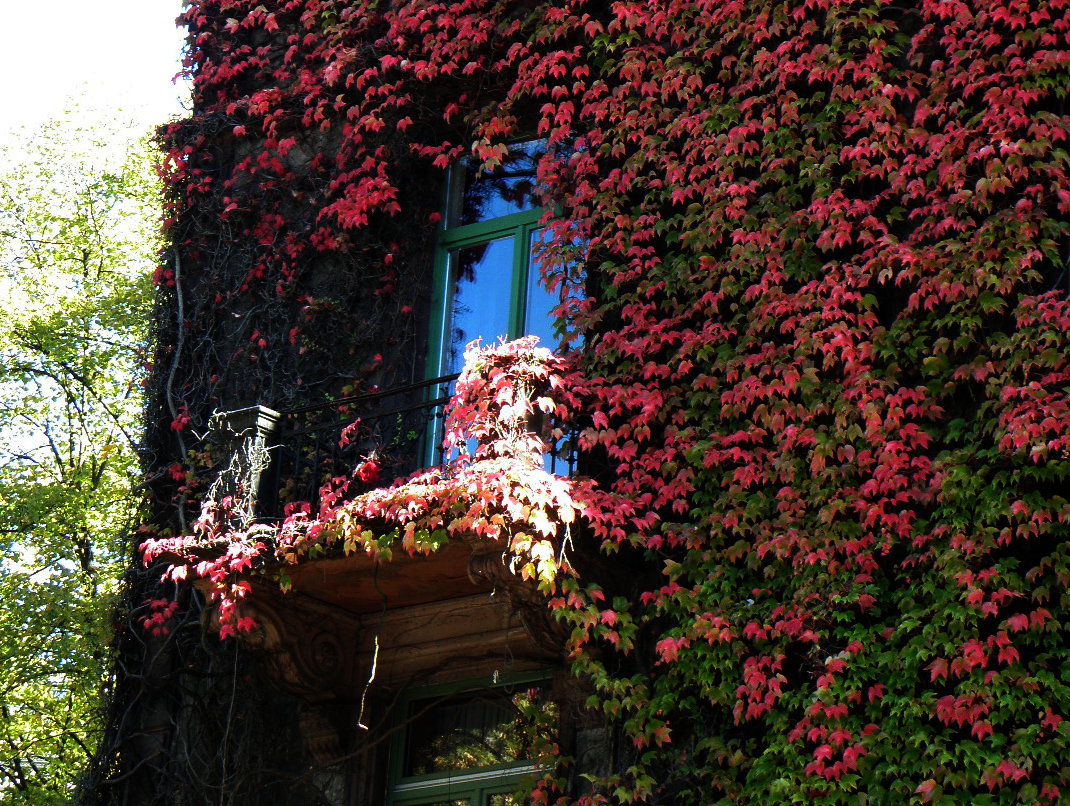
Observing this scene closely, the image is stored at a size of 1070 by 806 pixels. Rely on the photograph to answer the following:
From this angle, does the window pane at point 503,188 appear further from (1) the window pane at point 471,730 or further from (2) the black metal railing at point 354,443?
(1) the window pane at point 471,730

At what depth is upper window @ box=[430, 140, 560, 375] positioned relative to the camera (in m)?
10.0

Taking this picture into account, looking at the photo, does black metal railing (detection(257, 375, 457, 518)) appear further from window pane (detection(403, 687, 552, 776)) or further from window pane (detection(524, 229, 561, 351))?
window pane (detection(403, 687, 552, 776))

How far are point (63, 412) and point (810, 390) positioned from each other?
1068 centimetres

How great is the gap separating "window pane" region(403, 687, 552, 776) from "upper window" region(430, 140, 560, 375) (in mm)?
2558

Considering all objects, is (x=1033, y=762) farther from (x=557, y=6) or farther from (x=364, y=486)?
(x=557, y=6)

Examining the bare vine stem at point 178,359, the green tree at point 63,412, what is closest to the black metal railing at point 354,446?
the bare vine stem at point 178,359

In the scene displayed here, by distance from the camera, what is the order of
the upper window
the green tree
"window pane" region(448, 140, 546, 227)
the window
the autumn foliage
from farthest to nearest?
the green tree, "window pane" region(448, 140, 546, 227), the upper window, the window, the autumn foliage

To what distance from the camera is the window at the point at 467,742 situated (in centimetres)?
865

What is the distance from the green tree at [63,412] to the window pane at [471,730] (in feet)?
16.7

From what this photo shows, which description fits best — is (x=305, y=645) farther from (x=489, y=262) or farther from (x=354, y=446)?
(x=489, y=262)

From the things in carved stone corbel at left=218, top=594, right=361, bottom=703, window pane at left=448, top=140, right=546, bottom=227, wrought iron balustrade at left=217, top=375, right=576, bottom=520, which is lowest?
carved stone corbel at left=218, top=594, right=361, bottom=703

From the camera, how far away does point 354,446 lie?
32.3ft

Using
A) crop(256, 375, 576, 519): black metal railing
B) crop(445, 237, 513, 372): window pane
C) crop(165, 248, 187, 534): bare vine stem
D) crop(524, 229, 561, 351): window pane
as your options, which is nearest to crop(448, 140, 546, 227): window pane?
crop(445, 237, 513, 372): window pane

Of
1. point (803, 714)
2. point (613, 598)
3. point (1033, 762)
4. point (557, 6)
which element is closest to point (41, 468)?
point (557, 6)
